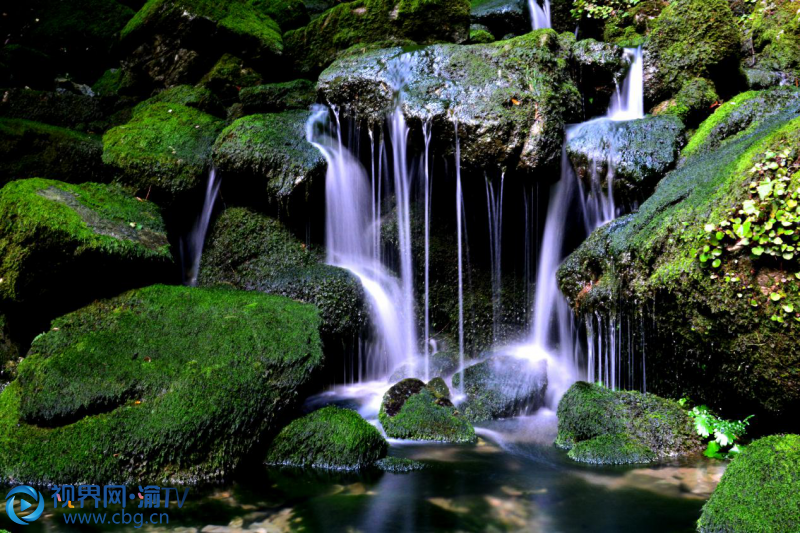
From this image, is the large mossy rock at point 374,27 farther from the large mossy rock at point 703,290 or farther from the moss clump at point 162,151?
the large mossy rock at point 703,290

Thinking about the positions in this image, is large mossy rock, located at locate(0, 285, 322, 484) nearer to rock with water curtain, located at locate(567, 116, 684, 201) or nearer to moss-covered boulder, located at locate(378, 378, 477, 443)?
moss-covered boulder, located at locate(378, 378, 477, 443)

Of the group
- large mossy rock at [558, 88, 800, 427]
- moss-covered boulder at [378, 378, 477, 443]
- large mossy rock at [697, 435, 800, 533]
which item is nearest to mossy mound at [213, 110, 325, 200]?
moss-covered boulder at [378, 378, 477, 443]

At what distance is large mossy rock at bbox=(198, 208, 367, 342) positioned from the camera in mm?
6969

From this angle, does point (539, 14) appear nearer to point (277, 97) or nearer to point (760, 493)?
point (277, 97)

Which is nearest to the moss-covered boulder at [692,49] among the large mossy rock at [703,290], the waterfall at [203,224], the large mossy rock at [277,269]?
the large mossy rock at [703,290]

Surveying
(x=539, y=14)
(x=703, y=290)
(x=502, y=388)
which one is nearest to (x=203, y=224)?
(x=502, y=388)

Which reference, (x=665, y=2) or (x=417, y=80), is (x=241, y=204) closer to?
(x=417, y=80)

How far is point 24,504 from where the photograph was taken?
396cm

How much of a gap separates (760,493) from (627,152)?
4.77m

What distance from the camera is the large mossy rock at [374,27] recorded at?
9.66 meters

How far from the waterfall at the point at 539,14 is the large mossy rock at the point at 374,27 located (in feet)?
8.57

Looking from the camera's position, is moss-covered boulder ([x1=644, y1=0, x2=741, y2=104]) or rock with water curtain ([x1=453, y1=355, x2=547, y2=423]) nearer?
rock with water curtain ([x1=453, y1=355, x2=547, y2=423])

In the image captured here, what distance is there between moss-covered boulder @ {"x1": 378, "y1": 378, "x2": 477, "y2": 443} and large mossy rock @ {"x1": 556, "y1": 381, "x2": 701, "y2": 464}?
0.98 meters

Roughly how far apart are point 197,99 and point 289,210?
3388 mm
